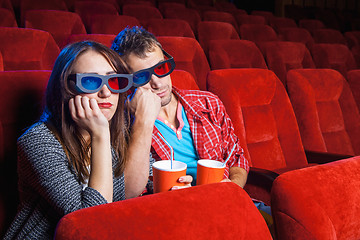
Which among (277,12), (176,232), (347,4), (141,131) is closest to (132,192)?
(141,131)

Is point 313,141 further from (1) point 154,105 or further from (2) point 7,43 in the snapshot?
(2) point 7,43

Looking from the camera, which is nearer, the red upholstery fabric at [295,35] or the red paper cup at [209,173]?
the red paper cup at [209,173]

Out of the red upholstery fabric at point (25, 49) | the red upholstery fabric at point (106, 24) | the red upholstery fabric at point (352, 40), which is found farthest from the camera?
the red upholstery fabric at point (352, 40)

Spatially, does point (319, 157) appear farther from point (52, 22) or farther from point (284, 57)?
point (52, 22)

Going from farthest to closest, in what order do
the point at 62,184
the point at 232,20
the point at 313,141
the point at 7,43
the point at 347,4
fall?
the point at 347,4
the point at 232,20
the point at 313,141
the point at 7,43
the point at 62,184

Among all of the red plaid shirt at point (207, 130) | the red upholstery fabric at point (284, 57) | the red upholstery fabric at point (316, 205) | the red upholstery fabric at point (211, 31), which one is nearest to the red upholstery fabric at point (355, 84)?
the red upholstery fabric at point (284, 57)

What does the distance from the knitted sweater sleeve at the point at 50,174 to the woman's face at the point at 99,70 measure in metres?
0.07

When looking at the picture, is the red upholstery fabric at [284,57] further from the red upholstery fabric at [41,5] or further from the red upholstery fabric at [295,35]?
the red upholstery fabric at [41,5]

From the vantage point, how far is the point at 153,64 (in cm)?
57

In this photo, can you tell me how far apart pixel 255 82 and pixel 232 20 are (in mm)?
1057

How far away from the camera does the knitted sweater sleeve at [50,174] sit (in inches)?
15.1

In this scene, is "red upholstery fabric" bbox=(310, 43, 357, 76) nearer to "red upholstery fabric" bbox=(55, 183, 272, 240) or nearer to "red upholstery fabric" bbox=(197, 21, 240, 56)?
"red upholstery fabric" bbox=(197, 21, 240, 56)

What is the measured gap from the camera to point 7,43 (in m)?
0.70

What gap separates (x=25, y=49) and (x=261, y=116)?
0.52 m
